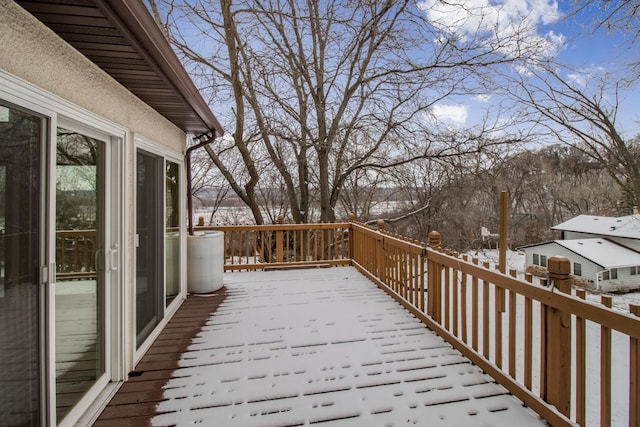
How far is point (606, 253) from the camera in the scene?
17.5 metres

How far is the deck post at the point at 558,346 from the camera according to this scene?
2.04 m

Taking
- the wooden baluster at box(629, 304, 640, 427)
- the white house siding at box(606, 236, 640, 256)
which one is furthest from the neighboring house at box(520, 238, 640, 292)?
the wooden baluster at box(629, 304, 640, 427)

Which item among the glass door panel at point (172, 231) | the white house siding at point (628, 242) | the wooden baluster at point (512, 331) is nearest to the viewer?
the wooden baluster at point (512, 331)

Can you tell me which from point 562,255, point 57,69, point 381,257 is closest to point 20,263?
point 57,69

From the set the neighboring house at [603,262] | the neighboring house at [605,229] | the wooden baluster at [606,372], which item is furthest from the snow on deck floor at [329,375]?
the neighboring house at [605,229]

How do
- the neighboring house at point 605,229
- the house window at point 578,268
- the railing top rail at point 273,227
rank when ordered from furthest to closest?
the house window at point 578,268, the neighboring house at point 605,229, the railing top rail at point 273,227

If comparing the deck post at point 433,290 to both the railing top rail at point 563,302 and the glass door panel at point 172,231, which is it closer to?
the railing top rail at point 563,302

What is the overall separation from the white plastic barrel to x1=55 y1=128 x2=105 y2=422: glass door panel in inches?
93.4

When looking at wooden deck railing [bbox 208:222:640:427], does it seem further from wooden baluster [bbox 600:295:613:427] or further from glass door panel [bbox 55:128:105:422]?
glass door panel [bbox 55:128:105:422]

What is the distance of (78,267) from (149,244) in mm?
1127

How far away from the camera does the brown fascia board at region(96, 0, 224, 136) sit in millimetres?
1482

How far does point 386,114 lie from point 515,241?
660 inches

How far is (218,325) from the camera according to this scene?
375 centimetres

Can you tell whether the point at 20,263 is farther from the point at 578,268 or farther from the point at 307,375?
the point at 578,268
